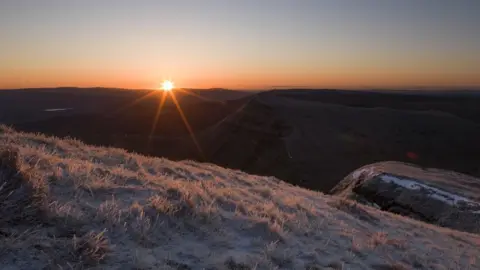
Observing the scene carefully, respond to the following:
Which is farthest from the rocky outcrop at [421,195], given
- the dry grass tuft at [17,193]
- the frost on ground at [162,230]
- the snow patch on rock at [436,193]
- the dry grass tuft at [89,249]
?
the dry grass tuft at [17,193]

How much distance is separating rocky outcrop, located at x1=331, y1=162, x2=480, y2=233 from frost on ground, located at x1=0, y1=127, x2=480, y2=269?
8515 millimetres

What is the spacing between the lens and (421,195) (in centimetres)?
1972

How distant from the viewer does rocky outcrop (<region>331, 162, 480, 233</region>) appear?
59.1ft

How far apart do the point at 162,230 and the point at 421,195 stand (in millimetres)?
17313

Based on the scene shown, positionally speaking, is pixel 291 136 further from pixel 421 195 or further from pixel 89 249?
pixel 89 249

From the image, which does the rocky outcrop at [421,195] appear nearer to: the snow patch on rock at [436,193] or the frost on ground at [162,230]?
the snow patch on rock at [436,193]

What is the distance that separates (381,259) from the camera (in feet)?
23.1

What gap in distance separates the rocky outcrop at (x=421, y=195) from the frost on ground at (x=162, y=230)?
8515 mm

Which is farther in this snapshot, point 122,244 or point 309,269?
point 309,269

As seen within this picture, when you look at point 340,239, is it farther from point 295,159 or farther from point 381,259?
point 295,159

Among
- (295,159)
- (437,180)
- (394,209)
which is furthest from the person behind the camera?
(295,159)

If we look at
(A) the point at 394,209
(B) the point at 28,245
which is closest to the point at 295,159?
(A) the point at 394,209

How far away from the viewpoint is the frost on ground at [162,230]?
14.5ft

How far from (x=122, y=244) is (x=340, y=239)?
4353mm
